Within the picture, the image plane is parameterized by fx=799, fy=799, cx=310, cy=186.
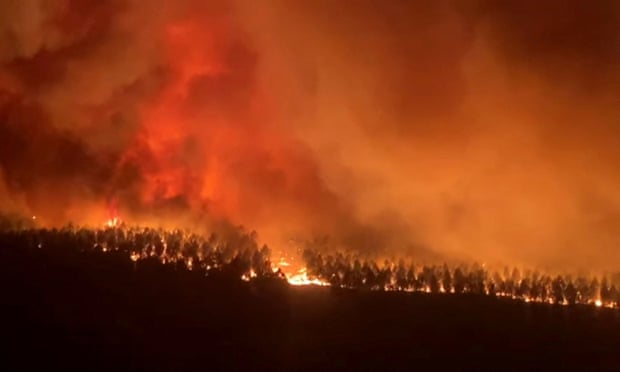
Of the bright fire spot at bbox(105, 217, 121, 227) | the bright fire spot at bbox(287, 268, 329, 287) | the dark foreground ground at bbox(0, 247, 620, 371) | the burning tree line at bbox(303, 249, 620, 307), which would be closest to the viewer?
the dark foreground ground at bbox(0, 247, 620, 371)

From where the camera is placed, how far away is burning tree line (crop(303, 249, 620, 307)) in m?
9.45

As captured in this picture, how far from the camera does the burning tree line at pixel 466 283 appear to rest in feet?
31.0

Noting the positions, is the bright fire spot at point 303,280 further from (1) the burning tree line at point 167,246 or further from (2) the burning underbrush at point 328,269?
(1) the burning tree line at point 167,246

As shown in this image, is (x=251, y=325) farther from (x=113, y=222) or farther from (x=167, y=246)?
(x=113, y=222)

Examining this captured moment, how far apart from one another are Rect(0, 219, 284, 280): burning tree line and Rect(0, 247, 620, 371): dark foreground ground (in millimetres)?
247

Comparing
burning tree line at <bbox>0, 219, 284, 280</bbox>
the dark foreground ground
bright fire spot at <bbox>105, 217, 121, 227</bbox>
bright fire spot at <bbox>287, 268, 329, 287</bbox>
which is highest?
bright fire spot at <bbox>105, 217, 121, 227</bbox>

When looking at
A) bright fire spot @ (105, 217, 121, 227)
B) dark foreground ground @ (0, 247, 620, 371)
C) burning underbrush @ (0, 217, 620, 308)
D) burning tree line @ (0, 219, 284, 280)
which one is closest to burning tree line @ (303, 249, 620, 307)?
burning underbrush @ (0, 217, 620, 308)

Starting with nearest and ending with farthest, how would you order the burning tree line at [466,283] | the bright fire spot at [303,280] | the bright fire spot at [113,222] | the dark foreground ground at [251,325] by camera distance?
1. the dark foreground ground at [251,325]
2. the burning tree line at [466,283]
3. the bright fire spot at [303,280]
4. the bright fire spot at [113,222]

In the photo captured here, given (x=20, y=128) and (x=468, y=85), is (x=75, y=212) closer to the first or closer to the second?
(x=20, y=128)

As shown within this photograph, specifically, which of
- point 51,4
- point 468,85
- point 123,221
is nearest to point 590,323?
point 468,85

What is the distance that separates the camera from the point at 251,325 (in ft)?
27.1

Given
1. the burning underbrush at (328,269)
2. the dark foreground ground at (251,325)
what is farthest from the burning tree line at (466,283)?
the dark foreground ground at (251,325)

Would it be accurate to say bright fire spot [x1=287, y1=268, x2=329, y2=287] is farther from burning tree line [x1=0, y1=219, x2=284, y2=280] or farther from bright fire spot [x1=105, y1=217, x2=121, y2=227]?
bright fire spot [x1=105, y1=217, x2=121, y2=227]

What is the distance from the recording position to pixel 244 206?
11820 millimetres
